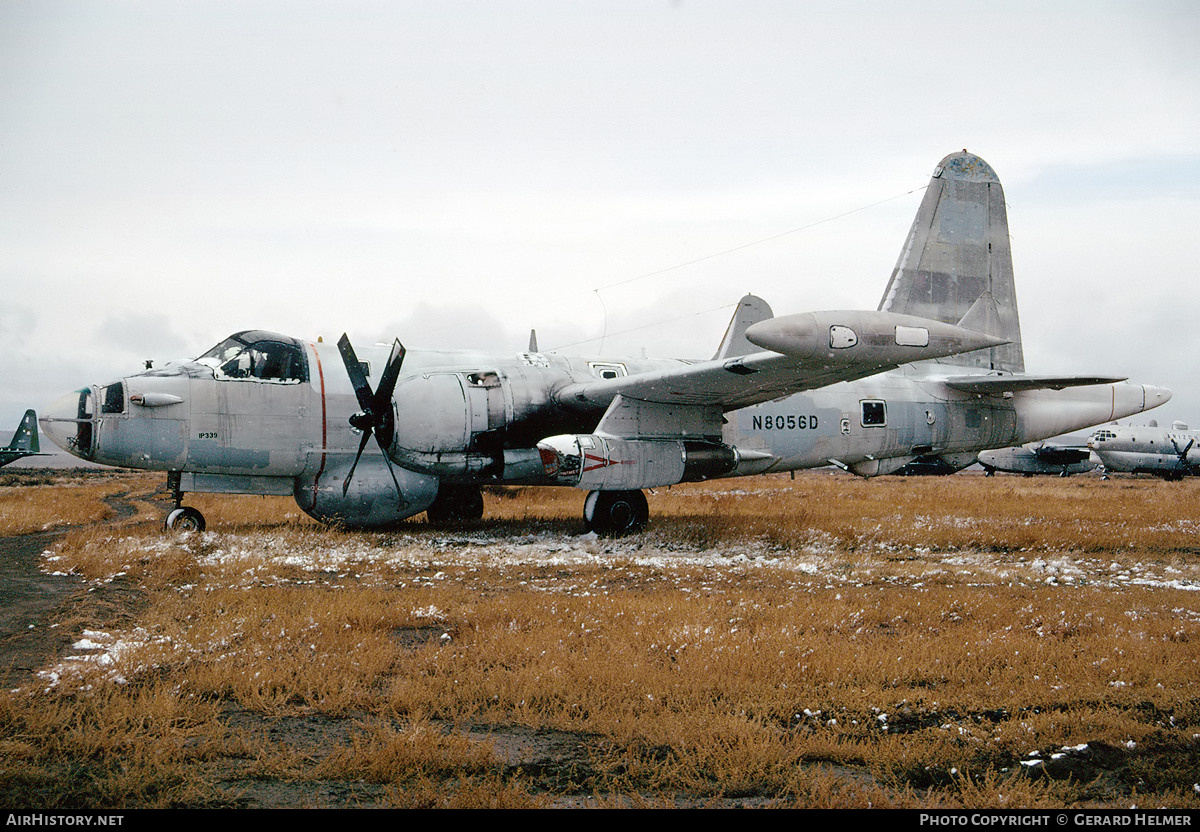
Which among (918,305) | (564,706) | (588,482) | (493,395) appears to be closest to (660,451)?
(588,482)

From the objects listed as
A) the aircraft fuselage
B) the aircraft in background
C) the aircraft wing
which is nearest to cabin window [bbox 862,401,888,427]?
the aircraft fuselage

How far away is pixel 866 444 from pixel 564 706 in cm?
A: 1351

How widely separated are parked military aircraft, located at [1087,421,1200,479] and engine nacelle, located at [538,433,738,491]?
4304cm

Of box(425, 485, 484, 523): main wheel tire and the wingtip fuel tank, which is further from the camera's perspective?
box(425, 485, 484, 523): main wheel tire

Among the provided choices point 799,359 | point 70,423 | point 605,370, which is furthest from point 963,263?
point 70,423

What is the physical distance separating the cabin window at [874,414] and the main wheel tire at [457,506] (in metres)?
8.90

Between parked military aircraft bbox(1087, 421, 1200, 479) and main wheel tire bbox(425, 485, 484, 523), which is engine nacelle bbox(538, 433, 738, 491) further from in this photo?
parked military aircraft bbox(1087, 421, 1200, 479)

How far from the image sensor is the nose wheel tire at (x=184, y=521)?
1362 cm

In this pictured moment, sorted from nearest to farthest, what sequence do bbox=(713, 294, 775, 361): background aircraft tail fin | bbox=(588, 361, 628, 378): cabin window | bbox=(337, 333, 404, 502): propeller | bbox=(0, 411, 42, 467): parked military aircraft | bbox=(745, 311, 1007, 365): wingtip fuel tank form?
bbox=(745, 311, 1007, 365): wingtip fuel tank → bbox=(337, 333, 404, 502): propeller → bbox=(588, 361, 628, 378): cabin window → bbox=(713, 294, 775, 361): background aircraft tail fin → bbox=(0, 411, 42, 467): parked military aircraft

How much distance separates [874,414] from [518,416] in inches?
322

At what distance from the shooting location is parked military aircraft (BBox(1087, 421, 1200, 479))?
4778 cm

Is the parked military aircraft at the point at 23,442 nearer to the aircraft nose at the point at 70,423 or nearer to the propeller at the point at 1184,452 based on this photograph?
the aircraft nose at the point at 70,423

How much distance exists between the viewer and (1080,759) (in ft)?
15.1

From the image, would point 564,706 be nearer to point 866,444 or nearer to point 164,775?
point 164,775
